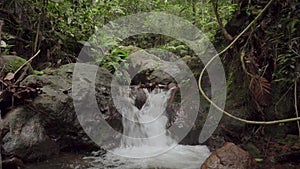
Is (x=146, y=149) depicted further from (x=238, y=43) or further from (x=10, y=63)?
(x=10, y=63)

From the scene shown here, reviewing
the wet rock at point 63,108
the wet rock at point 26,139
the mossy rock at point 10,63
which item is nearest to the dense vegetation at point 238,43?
the mossy rock at point 10,63

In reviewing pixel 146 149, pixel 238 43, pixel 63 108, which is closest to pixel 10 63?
pixel 63 108

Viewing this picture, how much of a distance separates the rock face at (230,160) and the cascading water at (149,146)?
61 centimetres

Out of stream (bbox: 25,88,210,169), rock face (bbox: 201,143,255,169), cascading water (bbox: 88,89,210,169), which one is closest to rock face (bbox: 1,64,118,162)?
stream (bbox: 25,88,210,169)

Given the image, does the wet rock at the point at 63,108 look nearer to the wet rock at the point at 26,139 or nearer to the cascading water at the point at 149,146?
the wet rock at the point at 26,139

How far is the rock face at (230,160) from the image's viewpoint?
2.84m

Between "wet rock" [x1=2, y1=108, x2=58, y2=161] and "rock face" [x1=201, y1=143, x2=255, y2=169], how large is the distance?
208 centimetres

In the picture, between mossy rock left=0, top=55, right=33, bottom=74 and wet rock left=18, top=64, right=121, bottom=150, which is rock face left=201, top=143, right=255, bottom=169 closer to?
wet rock left=18, top=64, right=121, bottom=150

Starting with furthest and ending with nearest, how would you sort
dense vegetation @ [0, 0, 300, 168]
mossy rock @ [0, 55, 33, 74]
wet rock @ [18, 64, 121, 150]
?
1. mossy rock @ [0, 55, 33, 74]
2. wet rock @ [18, 64, 121, 150]
3. dense vegetation @ [0, 0, 300, 168]

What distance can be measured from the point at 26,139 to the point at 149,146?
1.91m

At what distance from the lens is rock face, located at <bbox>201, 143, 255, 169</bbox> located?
2838 mm

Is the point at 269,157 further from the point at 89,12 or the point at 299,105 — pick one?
the point at 89,12

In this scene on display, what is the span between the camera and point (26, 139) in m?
3.52

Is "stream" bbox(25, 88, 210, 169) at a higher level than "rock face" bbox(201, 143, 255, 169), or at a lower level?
lower
